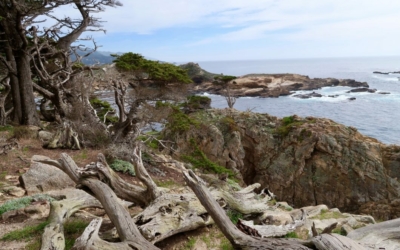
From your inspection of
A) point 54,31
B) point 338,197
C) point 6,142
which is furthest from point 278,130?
point 6,142

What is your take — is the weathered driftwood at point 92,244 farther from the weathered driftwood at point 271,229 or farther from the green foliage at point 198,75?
the green foliage at point 198,75

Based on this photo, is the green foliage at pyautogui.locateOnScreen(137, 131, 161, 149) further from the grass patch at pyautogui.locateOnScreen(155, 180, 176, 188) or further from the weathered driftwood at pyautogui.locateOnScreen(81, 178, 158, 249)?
the weathered driftwood at pyautogui.locateOnScreen(81, 178, 158, 249)

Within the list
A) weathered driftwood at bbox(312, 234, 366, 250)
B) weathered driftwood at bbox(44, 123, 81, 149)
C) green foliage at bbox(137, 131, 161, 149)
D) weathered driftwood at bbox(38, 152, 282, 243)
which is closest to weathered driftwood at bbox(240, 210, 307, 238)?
weathered driftwood at bbox(38, 152, 282, 243)

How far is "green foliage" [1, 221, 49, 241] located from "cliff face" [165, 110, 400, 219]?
12935mm

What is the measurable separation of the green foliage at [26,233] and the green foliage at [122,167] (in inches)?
186

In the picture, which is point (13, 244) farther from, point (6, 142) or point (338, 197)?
point (338, 197)

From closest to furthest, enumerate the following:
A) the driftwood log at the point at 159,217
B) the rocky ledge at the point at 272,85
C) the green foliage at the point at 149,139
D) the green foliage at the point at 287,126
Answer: the driftwood log at the point at 159,217
the green foliage at the point at 149,139
the green foliage at the point at 287,126
the rocky ledge at the point at 272,85

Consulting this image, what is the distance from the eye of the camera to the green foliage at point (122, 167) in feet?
33.4

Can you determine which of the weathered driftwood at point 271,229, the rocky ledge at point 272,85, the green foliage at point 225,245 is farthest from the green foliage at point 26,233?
the rocky ledge at point 272,85

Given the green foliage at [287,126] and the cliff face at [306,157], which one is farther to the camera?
the green foliage at [287,126]

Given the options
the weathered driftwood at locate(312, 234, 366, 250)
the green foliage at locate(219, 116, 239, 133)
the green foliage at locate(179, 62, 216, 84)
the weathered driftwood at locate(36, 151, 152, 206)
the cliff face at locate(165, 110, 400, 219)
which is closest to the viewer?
the weathered driftwood at locate(312, 234, 366, 250)

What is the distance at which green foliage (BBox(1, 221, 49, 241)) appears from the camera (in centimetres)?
511

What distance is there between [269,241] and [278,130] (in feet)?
64.5

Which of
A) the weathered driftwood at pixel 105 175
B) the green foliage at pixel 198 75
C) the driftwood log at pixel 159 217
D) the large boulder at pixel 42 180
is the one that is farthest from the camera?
the green foliage at pixel 198 75
